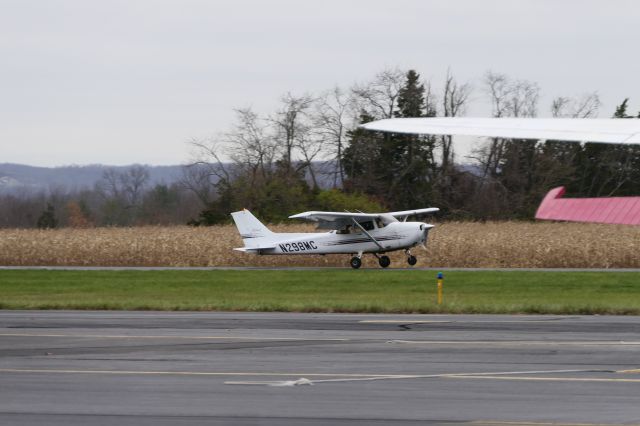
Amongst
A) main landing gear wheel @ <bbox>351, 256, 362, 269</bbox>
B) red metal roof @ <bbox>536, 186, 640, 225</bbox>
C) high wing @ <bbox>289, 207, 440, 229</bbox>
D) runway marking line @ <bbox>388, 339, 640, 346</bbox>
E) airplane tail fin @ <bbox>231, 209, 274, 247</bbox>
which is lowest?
main landing gear wheel @ <bbox>351, 256, 362, 269</bbox>

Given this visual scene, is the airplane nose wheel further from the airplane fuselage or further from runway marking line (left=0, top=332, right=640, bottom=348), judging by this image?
runway marking line (left=0, top=332, right=640, bottom=348)

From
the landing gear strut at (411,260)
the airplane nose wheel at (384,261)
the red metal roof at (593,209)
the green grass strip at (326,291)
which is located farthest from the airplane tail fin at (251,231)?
the red metal roof at (593,209)

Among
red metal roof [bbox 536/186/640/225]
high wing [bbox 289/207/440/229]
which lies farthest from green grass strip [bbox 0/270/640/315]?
red metal roof [bbox 536/186/640/225]

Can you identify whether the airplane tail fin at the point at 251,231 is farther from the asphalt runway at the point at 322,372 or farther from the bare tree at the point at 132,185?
the bare tree at the point at 132,185

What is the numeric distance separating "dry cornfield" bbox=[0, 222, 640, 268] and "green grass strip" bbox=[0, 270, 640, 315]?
628 cm

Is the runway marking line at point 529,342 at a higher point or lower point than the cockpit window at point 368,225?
lower

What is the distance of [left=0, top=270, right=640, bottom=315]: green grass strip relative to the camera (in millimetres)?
24875

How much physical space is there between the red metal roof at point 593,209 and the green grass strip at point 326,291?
17.1 meters

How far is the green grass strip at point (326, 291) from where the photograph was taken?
24.9 metres

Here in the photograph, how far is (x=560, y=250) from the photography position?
149 feet

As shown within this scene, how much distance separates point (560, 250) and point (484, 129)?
38025 millimetres

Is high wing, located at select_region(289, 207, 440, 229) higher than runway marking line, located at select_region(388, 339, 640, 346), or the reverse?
high wing, located at select_region(289, 207, 440, 229)

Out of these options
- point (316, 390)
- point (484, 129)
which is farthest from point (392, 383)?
point (484, 129)

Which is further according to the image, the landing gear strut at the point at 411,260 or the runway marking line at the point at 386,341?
the landing gear strut at the point at 411,260
